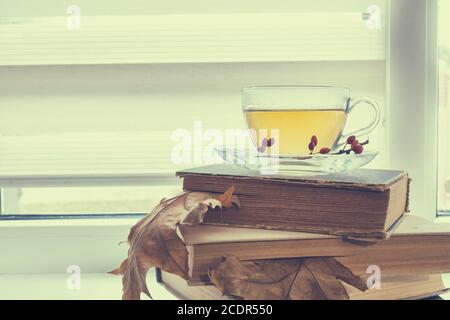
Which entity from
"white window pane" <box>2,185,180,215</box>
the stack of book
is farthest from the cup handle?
"white window pane" <box>2,185,180,215</box>

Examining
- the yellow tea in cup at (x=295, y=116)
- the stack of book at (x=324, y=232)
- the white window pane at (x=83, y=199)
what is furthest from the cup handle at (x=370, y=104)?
the white window pane at (x=83, y=199)

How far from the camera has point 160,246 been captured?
2.62 ft

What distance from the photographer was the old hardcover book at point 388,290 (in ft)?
2.61

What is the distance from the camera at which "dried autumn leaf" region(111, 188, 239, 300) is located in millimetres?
792

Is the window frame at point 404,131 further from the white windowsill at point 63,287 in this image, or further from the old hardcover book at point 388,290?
the old hardcover book at point 388,290

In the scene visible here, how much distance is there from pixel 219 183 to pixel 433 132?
47 cm

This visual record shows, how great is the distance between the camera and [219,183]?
856 millimetres

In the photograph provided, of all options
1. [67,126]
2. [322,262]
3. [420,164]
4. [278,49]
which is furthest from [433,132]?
[67,126]

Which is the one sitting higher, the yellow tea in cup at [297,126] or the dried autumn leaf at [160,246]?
the yellow tea in cup at [297,126]

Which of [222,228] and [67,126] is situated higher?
Answer: [67,126]

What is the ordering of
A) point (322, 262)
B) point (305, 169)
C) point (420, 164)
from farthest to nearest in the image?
point (420, 164), point (305, 169), point (322, 262)

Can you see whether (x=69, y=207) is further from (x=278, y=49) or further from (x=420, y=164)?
(x=420, y=164)

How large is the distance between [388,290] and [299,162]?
0.21 metres

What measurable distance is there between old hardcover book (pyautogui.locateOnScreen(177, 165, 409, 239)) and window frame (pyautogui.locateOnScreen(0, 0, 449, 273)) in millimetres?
244
